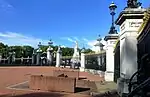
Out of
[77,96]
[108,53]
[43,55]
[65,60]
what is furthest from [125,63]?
[43,55]

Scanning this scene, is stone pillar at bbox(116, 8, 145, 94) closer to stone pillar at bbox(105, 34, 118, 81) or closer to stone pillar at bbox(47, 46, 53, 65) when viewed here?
stone pillar at bbox(105, 34, 118, 81)

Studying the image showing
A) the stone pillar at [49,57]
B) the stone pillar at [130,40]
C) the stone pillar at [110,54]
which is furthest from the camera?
the stone pillar at [49,57]

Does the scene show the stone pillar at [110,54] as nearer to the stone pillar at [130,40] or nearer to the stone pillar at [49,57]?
the stone pillar at [130,40]

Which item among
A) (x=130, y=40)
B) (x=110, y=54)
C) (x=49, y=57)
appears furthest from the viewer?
(x=49, y=57)

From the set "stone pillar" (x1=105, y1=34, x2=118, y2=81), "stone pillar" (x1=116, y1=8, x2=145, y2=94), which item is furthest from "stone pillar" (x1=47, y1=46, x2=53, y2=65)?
"stone pillar" (x1=116, y1=8, x2=145, y2=94)

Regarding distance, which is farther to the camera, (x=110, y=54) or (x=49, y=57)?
(x=49, y=57)

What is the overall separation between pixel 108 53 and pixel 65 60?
41.7 meters

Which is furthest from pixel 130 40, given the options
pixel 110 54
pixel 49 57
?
pixel 49 57

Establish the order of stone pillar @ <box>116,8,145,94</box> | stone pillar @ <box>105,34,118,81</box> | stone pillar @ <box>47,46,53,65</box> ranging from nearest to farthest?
1. stone pillar @ <box>116,8,145,94</box>
2. stone pillar @ <box>105,34,118,81</box>
3. stone pillar @ <box>47,46,53,65</box>

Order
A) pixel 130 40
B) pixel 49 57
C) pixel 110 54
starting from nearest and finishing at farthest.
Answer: pixel 130 40 → pixel 110 54 → pixel 49 57

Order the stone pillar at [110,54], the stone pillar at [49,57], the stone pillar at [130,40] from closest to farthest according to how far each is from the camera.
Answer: the stone pillar at [130,40] < the stone pillar at [110,54] < the stone pillar at [49,57]

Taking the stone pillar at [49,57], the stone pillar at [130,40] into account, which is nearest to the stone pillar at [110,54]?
the stone pillar at [130,40]

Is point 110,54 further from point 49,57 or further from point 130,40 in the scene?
point 49,57

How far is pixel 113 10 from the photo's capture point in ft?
68.6
